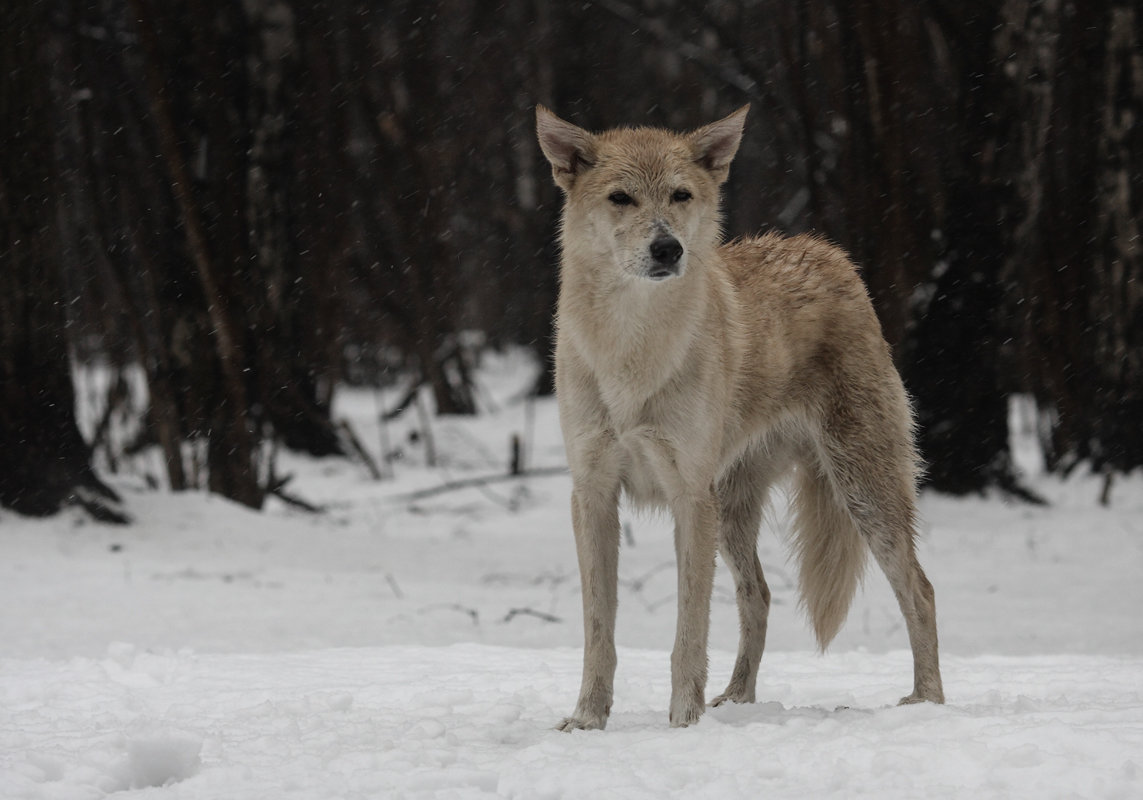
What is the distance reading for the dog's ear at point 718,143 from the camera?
4609 mm

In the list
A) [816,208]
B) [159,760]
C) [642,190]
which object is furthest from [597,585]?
[816,208]

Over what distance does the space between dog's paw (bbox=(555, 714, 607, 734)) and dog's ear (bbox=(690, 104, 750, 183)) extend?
2.16m

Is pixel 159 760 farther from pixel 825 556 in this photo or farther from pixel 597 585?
A: pixel 825 556

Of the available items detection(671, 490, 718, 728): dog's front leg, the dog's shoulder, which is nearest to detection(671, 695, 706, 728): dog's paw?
detection(671, 490, 718, 728): dog's front leg

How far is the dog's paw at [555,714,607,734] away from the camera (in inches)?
165

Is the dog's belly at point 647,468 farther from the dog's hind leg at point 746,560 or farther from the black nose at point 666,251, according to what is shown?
the dog's hind leg at point 746,560

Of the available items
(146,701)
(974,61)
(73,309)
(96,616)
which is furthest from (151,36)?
(73,309)

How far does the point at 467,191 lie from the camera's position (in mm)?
21453

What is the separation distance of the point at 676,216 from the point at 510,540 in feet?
17.8

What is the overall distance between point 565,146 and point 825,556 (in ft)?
7.16

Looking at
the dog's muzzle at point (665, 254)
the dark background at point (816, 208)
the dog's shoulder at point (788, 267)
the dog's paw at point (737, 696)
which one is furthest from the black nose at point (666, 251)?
the dark background at point (816, 208)

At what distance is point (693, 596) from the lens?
4266mm

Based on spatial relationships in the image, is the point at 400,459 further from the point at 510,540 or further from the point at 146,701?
the point at 146,701

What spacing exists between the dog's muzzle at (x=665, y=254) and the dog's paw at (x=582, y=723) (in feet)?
5.42
